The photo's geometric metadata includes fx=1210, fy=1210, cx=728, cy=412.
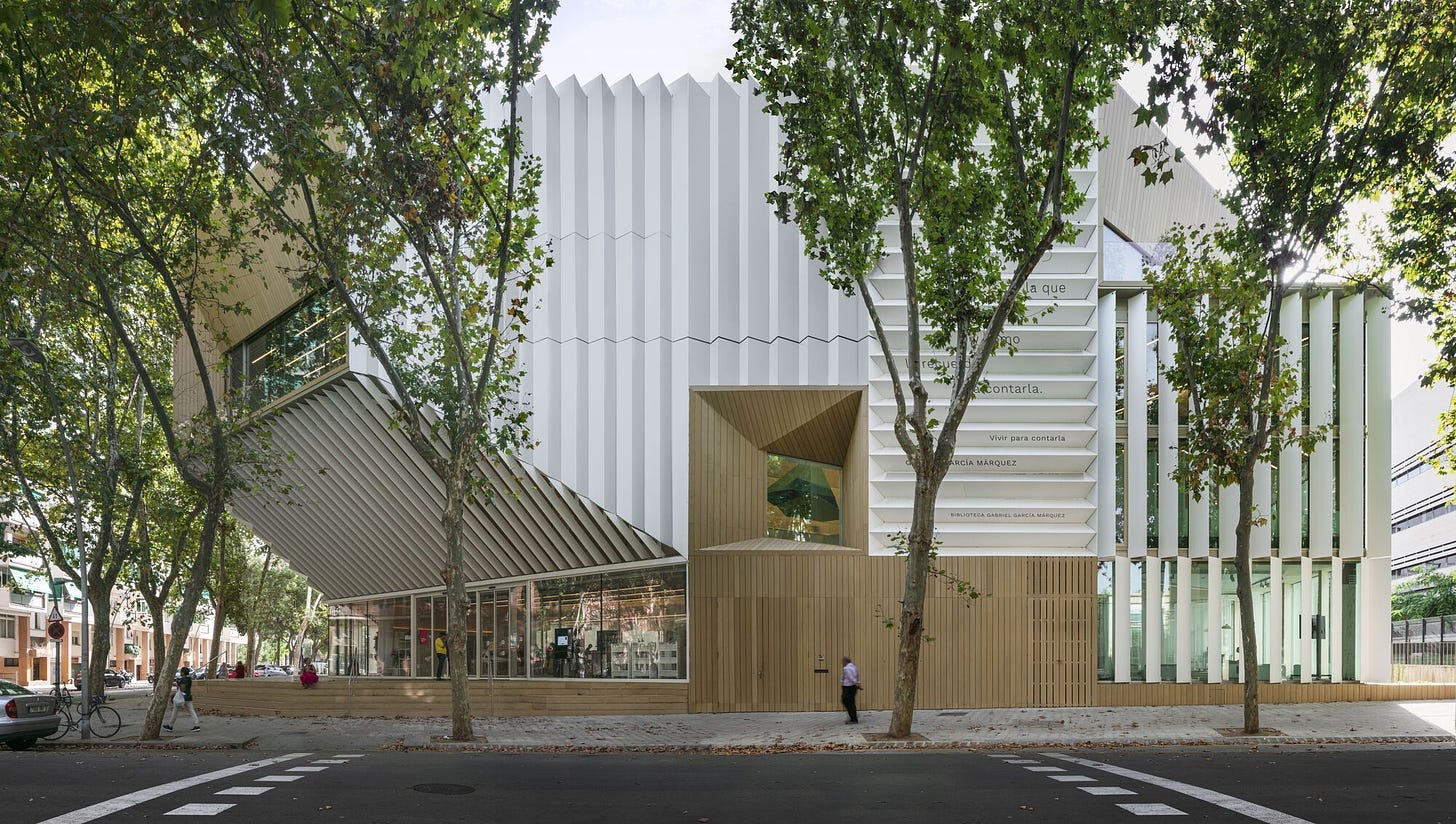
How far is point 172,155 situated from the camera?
2486 centimetres

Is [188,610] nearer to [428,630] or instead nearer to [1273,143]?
[428,630]

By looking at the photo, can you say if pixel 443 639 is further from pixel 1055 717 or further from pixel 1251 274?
pixel 1251 274

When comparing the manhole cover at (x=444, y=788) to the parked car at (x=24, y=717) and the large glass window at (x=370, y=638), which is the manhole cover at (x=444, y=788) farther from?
the large glass window at (x=370, y=638)

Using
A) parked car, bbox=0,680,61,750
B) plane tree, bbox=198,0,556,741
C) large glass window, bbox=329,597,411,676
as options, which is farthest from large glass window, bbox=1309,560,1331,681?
parked car, bbox=0,680,61,750

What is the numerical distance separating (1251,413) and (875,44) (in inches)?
394

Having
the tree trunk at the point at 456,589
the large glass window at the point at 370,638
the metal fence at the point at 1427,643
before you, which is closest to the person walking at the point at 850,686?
the tree trunk at the point at 456,589

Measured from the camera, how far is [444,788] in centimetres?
1217

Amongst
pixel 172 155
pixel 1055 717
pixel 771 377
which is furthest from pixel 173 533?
pixel 1055 717

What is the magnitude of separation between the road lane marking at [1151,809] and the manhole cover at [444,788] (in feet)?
20.3

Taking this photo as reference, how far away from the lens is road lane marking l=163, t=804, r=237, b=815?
9781 millimetres

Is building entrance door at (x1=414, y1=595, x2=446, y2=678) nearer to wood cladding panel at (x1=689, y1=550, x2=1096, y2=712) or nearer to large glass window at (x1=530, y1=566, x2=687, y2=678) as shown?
large glass window at (x1=530, y1=566, x2=687, y2=678)

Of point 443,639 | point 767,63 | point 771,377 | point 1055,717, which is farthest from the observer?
point 443,639

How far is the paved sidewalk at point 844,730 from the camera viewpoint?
1952 centimetres

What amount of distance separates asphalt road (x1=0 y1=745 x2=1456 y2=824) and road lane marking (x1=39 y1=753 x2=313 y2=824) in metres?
0.02
